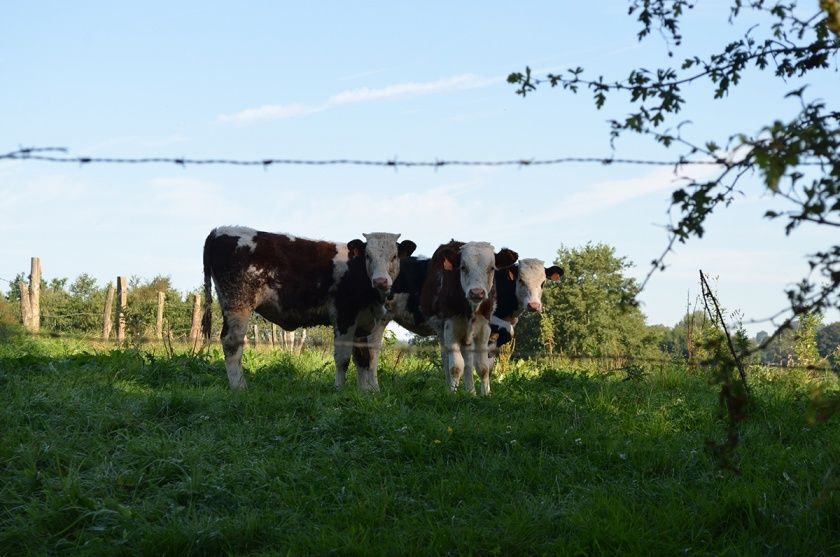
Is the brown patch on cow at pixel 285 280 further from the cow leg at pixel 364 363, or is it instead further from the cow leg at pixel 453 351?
the cow leg at pixel 453 351

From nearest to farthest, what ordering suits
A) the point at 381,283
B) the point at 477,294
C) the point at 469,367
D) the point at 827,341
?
the point at 477,294, the point at 469,367, the point at 381,283, the point at 827,341

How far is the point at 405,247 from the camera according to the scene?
1270 centimetres

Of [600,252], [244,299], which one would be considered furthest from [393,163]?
[600,252]

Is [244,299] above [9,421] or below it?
above

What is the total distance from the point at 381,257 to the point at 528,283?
2372 mm

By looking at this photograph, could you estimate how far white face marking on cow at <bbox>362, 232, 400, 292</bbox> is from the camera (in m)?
12.1

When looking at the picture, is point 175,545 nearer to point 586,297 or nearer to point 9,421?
point 9,421

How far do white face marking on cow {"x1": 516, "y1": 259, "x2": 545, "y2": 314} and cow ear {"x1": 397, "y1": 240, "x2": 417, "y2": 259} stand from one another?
1.77 meters

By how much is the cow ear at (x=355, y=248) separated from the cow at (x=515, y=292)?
2.16 meters

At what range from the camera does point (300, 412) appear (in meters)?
8.79

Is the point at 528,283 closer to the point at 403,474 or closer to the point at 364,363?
the point at 364,363

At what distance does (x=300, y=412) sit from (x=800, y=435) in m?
4.49

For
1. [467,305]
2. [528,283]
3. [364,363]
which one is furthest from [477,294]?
[528,283]

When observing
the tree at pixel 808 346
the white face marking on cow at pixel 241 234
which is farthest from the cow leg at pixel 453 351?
the tree at pixel 808 346
